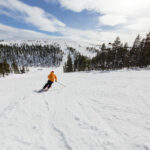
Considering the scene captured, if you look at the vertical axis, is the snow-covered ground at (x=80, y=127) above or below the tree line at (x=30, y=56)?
below

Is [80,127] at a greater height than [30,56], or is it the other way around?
[30,56]

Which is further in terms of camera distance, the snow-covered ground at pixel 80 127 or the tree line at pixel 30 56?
the tree line at pixel 30 56

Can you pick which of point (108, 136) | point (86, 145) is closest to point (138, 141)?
point (108, 136)

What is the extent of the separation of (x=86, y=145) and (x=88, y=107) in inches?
94.2

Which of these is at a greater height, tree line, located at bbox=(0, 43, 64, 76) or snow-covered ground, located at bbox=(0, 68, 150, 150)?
tree line, located at bbox=(0, 43, 64, 76)

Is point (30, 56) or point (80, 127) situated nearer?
point (80, 127)

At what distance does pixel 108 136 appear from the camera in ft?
9.95

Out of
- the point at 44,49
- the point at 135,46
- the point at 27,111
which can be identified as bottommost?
the point at 27,111

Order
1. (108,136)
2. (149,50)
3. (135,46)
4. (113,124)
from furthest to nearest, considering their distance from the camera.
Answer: (135,46), (149,50), (113,124), (108,136)

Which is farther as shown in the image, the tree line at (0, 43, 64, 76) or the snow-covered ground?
the tree line at (0, 43, 64, 76)

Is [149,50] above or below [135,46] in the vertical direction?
below

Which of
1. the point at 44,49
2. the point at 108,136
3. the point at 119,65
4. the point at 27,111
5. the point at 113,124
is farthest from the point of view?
the point at 44,49

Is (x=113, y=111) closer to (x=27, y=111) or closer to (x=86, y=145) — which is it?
(x=86, y=145)

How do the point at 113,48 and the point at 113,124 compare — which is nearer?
the point at 113,124
